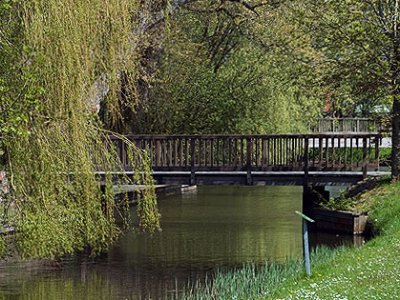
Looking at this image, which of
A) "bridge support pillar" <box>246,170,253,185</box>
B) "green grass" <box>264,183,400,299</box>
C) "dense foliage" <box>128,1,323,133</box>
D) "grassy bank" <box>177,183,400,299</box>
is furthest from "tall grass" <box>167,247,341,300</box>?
"dense foliage" <box>128,1,323,133</box>

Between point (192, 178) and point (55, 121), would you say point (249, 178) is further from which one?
point (55, 121)

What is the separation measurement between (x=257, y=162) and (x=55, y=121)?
13.0m

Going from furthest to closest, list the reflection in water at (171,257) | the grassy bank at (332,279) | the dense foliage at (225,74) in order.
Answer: the dense foliage at (225,74) → the reflection in water at (171,257) → the grassy bank at (332,279)

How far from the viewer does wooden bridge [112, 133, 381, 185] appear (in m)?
26.6

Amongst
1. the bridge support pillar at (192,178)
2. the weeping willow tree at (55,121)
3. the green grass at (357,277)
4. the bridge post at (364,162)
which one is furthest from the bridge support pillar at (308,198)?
the weeping willow tree at (55,121)

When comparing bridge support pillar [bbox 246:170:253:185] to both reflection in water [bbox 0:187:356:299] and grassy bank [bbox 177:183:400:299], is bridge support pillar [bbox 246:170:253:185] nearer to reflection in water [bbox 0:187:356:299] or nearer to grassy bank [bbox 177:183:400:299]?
reflection in water [bbox 0:187:356:299]

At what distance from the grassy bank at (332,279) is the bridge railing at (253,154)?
648 cm

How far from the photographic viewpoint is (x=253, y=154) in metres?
27.0

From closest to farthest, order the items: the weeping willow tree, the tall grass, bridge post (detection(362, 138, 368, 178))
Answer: the weeping willow tree
the tall grass
bridge post (detection(362, 138, 368, 178))

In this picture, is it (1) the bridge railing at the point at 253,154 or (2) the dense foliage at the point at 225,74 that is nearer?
(1) the bridge railing at the point at 253,154

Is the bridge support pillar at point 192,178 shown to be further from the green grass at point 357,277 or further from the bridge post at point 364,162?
the green grass at point 357,277

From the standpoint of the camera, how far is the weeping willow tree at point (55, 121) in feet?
43.8

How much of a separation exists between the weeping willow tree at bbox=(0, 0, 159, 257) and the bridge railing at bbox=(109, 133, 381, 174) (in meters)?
11.1

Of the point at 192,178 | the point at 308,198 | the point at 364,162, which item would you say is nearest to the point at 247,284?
the point at 192,178
